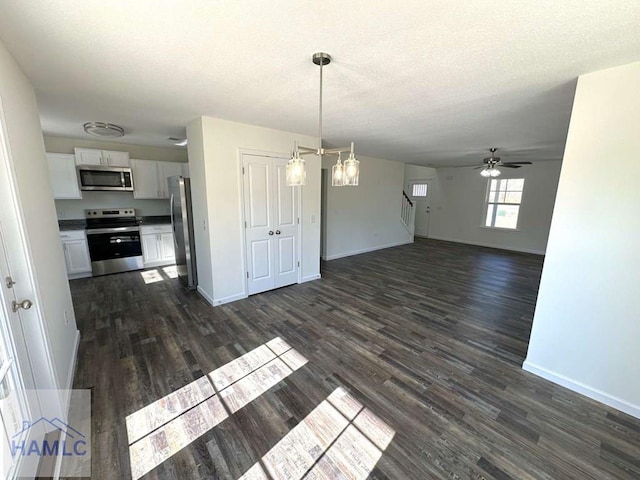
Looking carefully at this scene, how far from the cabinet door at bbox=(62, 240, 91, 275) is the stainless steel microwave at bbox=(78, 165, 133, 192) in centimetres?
98

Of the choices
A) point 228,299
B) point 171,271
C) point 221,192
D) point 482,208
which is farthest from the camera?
point 482,208

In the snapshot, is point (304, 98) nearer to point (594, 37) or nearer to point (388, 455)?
point (594, 37)

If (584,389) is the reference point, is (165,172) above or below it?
above

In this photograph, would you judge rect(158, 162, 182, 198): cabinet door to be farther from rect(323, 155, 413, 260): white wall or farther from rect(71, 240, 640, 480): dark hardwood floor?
rect(323, 155, 413, 260): white wall

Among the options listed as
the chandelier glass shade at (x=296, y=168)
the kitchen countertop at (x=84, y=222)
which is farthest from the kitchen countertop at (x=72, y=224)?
the chandelier glass shade at (x=296, y=168)

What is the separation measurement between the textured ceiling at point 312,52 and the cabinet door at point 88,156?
1643 mm

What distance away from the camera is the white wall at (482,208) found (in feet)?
22.1

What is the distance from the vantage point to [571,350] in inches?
84.0

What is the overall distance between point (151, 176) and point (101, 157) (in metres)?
0.80

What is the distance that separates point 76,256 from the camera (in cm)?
438

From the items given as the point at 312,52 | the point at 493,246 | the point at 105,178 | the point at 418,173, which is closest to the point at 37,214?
the point at 312,52

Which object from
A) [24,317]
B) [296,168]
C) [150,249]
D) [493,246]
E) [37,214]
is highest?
[296,168]

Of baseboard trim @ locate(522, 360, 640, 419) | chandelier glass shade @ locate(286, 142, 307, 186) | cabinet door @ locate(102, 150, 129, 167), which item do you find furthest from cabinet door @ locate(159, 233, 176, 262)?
baseboard trim @ locate(522, 360, 640, 419)

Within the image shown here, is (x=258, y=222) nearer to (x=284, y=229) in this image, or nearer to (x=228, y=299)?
(x=284, y=229)
